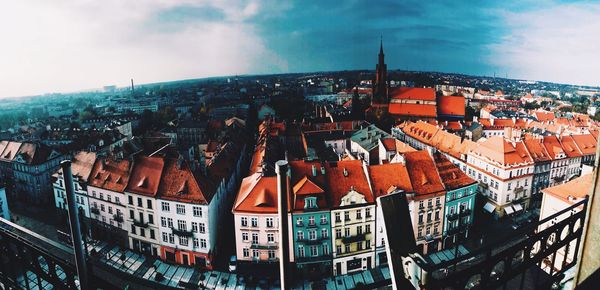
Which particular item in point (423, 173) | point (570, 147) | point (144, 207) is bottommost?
point (144, 207)

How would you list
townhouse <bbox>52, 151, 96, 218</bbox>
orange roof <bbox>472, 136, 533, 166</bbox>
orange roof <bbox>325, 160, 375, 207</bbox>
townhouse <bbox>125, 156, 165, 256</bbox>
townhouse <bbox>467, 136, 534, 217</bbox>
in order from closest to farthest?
orange roof <bbox>325, 160, 375, 207</bbox>, townhouse <bbox>125, 156, 165, 256</bbox>, townhouse <bbox>52, 151, 96, 218</bbox>, townhouse <bbox>467, 136, 534, 217</bbox>, orange roof <bbox>472, 136, 533, 166</bbox>

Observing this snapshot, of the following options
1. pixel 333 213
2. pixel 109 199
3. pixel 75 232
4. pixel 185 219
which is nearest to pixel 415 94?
pixel 333 213

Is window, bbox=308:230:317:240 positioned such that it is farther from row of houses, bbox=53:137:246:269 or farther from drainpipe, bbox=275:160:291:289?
drainpipe, bbox=275:160:291:289

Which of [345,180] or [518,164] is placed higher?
[345,180]

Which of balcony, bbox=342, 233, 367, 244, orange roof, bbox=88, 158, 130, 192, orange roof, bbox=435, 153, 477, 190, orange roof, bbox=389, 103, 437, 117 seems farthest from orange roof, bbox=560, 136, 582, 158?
orange roof, bbox=88, 158, 130, 192

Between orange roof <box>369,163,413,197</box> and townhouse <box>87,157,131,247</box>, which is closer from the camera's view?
orange roof <box>369,163,413,197</box>

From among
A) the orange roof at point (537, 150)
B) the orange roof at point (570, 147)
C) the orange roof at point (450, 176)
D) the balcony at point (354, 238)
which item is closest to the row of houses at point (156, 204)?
the balcony at point (354, 238)

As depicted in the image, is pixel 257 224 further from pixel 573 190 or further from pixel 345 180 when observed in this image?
pixel 573 190

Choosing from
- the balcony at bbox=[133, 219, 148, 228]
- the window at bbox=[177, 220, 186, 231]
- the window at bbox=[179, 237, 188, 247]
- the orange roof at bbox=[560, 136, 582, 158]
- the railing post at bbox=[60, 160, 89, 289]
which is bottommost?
the window at bbox=[179, 237, 188, 247]
